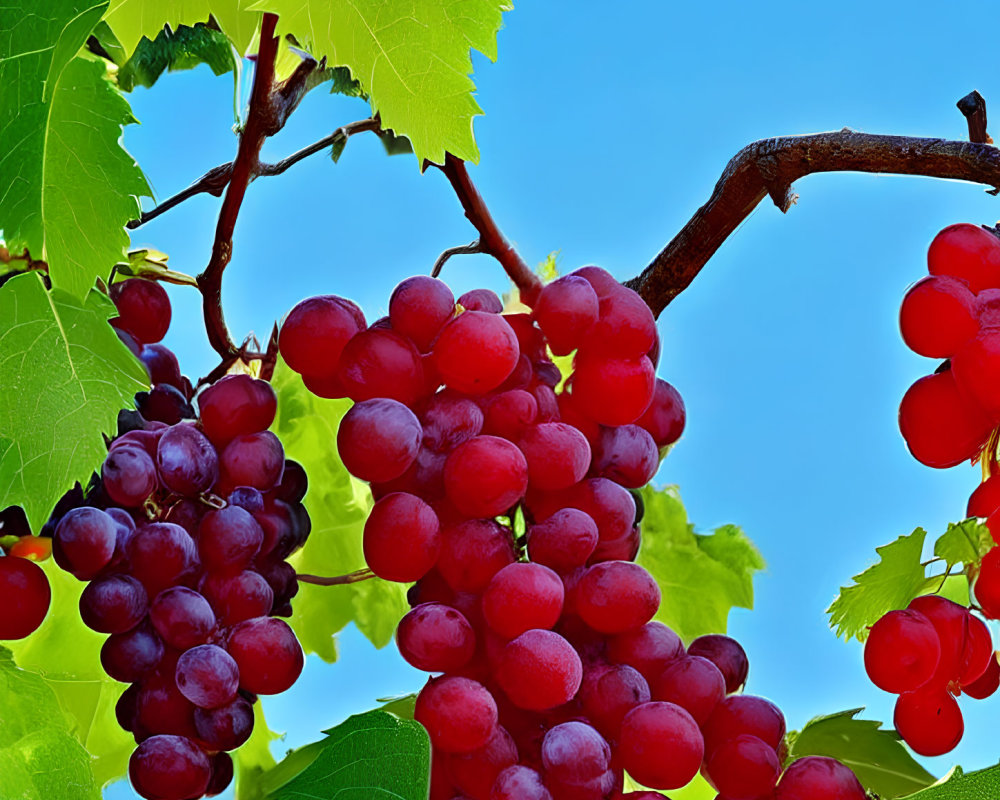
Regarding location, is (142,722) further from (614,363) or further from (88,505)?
(614,363)

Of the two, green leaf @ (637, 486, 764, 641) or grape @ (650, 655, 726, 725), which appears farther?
green leaf @ (637, 486, 764, 641)

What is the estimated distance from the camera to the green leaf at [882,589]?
19.5 inches

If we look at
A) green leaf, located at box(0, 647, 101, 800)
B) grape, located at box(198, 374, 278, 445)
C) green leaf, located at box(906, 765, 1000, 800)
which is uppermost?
grape, located at box(198, 374, 278, 445)

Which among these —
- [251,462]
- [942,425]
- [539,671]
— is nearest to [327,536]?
[251,462]

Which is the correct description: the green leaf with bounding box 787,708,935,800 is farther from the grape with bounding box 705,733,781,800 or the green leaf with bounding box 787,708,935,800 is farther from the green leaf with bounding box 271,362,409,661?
the green leaf with bounding box 271,362,409,661

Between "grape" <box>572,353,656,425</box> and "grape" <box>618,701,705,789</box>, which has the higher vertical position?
"grape" <box>572,353,656,425</box>

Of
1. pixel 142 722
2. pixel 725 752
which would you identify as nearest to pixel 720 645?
pixel 725 752

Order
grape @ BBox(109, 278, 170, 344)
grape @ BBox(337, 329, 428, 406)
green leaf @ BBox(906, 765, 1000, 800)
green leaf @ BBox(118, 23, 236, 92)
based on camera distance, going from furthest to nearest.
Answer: green leaf @ BBox(118, 23, 236, 92) < grape @ BBox(109, 278, 170, 344) < grape @ BBox(337, 329, 428, 406) < green leaf @ BBox(906, 765, 1000, 800)

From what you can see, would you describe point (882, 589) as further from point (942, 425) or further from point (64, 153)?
point (64, 153)

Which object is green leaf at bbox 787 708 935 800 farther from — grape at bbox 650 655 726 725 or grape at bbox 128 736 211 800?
grape at bbox 128 736 211 800

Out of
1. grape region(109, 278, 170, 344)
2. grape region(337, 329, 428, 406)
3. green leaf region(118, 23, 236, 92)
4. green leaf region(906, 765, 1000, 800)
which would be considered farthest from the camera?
green leaf region(118, 23, 236, 92)

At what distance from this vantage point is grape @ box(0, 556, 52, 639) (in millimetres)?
475

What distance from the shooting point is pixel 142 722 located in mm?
483

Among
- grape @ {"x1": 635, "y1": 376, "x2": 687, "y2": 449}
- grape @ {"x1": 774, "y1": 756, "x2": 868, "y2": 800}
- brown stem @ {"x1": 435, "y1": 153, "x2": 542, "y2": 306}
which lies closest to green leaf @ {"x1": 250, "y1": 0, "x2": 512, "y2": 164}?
brown stem @ {"x1": 435, "y1": 153, "x2": 542, "y2": 306}
